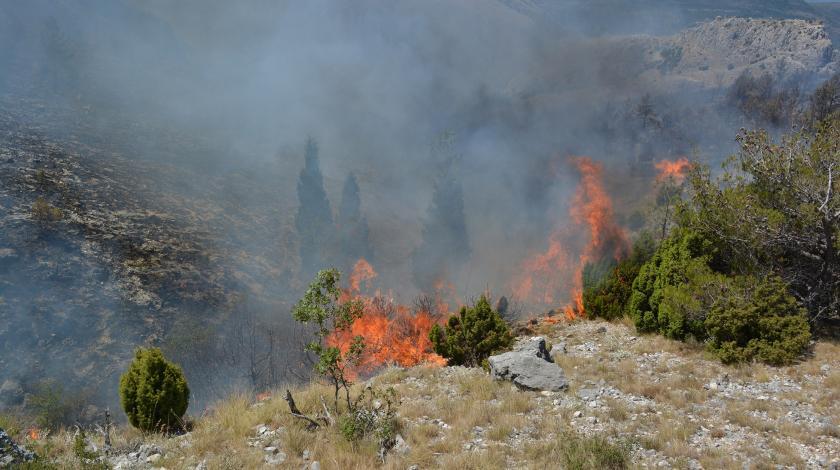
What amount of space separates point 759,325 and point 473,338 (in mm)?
7485

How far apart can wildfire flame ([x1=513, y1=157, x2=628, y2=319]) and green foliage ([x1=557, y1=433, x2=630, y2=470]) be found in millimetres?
22214

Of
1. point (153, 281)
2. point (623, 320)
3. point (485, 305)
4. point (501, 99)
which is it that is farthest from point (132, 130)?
point (501, 99)

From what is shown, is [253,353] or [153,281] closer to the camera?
[253,353]

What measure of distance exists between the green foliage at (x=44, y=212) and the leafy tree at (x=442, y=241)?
22705 mm

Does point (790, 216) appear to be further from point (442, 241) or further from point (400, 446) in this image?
point (442, 241)

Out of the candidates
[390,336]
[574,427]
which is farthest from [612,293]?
[574,427]

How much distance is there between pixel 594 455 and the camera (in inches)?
262

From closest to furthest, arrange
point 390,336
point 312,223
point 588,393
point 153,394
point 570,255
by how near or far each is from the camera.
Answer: point 153,394 < point 588,393 < point 390,336 < point 312,223 < point 570,255

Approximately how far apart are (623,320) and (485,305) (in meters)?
5.87

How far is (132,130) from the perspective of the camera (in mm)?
44031

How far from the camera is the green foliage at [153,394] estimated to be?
29.9 feet

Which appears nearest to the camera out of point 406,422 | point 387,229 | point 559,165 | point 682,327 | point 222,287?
point 406,422

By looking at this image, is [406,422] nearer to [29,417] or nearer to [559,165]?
[29,417]

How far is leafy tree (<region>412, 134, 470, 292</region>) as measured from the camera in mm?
36344
